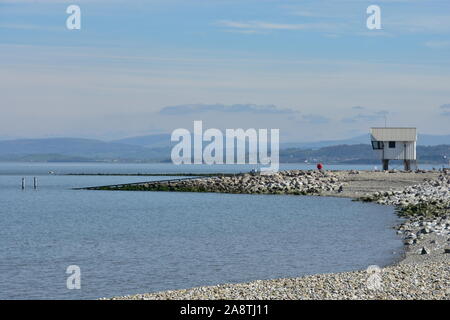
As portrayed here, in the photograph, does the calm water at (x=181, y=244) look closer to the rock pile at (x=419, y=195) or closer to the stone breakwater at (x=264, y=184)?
the rock pile at (x=419, y=195)

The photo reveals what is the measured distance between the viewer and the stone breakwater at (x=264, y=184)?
7107 centimetres

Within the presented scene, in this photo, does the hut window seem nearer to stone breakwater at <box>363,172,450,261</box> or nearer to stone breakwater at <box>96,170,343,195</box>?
stone breakwater at <box>96,170,343,195</box>

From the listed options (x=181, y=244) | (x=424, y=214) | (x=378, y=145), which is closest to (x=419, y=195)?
(x=424, y=214)

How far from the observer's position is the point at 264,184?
75062 mm

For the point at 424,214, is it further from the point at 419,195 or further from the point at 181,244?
the point at 181,244

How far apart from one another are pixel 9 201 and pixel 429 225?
168 feet

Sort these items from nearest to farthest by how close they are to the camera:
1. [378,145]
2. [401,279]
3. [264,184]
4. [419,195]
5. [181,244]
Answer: [401,279] → [181,244] → [419,195] → [264,184] → [378,145]

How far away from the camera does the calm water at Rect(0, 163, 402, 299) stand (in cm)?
2327

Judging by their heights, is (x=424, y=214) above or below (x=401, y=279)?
below

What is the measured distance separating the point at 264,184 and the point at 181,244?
138 feet

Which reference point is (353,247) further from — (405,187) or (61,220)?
(405,187)

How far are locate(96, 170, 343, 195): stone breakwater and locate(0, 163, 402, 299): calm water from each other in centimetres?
924

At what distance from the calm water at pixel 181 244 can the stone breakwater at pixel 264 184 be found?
924 centimetres
